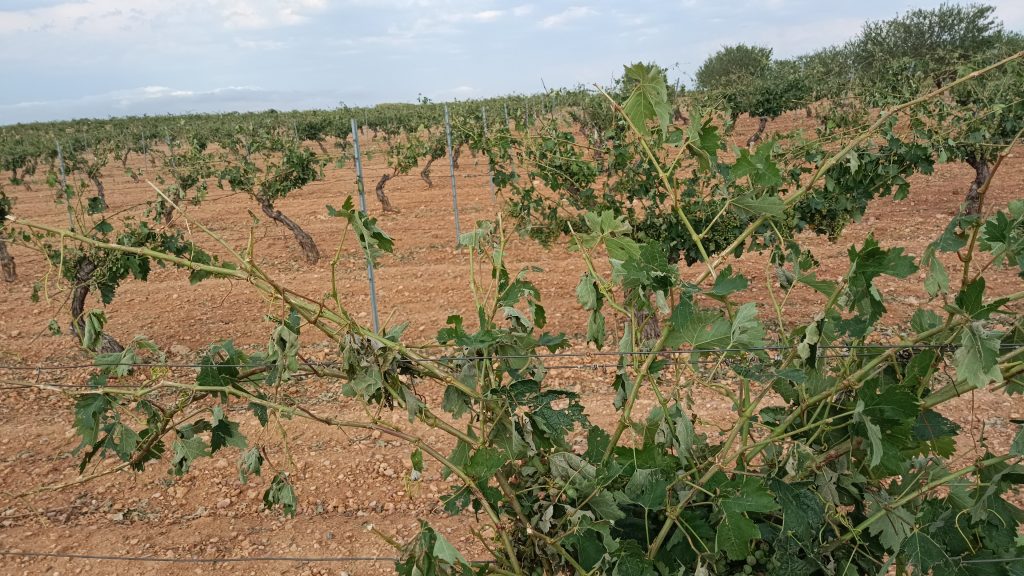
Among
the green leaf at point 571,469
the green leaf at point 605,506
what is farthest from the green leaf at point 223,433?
the green leaf at point 605,506

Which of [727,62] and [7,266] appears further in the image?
[727,62]

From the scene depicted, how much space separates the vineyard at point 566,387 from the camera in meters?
1.60

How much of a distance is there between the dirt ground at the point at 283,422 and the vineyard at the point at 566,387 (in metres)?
0.03

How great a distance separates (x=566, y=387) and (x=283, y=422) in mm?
2218

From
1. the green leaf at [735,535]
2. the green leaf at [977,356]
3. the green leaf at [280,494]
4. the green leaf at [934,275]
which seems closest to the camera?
the green leaf at [977,356]

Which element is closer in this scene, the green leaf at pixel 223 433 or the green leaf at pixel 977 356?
the green leaf at pixel 977 356

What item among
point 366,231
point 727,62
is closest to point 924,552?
point 366,231

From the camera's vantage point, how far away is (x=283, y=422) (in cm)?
540

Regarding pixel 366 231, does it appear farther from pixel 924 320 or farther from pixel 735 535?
pixel 924 320

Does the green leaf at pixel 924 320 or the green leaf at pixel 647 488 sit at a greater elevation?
the green leaf at pixel 924 320

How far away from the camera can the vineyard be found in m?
1.60

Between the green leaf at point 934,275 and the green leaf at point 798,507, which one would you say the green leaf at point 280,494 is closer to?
the green leaf at point 798,507

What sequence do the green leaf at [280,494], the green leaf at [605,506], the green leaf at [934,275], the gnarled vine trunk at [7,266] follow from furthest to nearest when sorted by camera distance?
the gnarled vine trunk at [7,266], the green leaf at [280,494], the green leaf at [934,275], the green leaf at [605,506]

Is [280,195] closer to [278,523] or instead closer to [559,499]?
[278,523]
